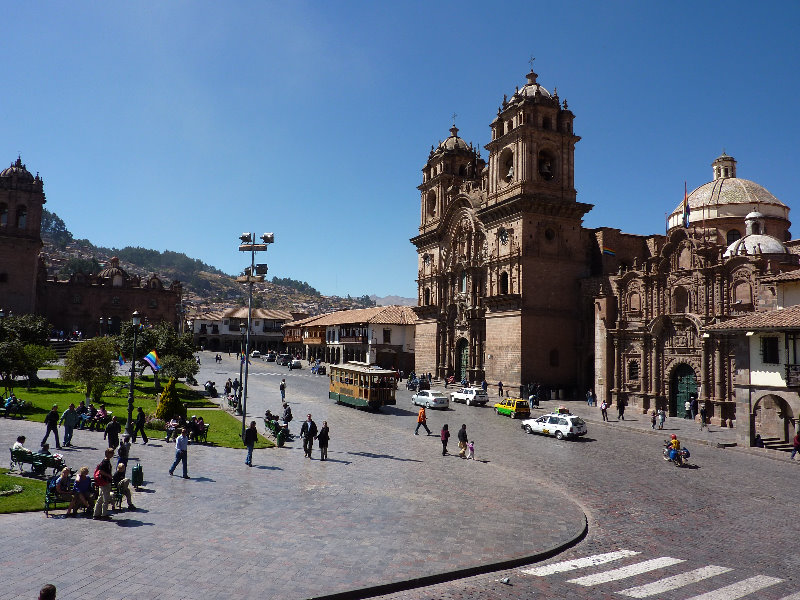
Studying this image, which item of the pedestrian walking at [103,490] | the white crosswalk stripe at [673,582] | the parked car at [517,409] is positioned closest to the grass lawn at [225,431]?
the pedestrian walking at [103,490]

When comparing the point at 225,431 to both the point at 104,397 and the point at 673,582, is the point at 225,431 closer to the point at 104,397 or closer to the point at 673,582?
the point at 104,397

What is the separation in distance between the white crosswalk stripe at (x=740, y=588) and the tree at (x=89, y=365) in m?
26.0

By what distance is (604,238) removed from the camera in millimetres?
46000

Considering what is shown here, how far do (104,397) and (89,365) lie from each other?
6115 millimetres

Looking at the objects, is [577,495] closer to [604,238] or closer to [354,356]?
[604,238]

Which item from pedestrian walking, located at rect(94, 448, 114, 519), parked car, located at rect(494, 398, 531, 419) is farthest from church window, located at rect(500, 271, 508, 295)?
pedestrian walking, located at rect(94, 448, 114, 519)

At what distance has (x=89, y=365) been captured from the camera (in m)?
27.5

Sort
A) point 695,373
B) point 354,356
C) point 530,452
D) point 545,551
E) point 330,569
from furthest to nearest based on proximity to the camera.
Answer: point 354,356 < point 695,373 < point 530,452 < point 545,551 < point 330,569

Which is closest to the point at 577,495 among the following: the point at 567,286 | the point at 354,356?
the point at 567,286

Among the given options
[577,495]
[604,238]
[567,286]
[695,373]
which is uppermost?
[604,238]

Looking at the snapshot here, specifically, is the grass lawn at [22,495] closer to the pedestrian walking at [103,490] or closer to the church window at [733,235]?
the pedestrian walking at [103,490]

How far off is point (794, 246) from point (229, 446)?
37923 millimetres

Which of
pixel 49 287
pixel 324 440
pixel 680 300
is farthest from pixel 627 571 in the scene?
pixel 49 287

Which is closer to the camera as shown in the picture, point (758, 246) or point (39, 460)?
point (39, 460)
